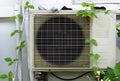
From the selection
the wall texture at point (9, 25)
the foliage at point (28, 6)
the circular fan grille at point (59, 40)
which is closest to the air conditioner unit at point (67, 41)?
the circular fan grille at point (59, 40)

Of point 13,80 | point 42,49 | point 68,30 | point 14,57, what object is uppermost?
point 68,30

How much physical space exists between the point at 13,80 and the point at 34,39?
34 cm

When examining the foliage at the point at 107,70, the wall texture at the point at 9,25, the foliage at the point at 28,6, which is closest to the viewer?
the foliage at the point at 107,70

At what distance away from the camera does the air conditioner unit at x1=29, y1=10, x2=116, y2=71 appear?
147cm

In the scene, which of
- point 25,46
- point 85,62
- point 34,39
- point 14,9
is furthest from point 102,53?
point 14,9

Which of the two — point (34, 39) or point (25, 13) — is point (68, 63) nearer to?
point (34, 39)

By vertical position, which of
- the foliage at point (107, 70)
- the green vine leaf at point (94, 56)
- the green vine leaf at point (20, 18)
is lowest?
the foliage at point (107, 70)

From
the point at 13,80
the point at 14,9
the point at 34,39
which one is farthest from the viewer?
the point at 14,9

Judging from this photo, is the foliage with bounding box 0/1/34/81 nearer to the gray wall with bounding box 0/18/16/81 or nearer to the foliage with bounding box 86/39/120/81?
the gray wall with bounding box 0/18/16/81

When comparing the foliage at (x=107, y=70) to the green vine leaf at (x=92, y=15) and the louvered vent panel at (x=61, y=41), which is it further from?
the green vine leaf at (x=92, y=15)

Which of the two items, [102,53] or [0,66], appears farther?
[0,66]

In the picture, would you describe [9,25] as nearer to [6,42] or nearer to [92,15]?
[6,42]

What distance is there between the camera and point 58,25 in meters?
1.47

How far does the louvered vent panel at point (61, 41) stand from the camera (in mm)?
1470
